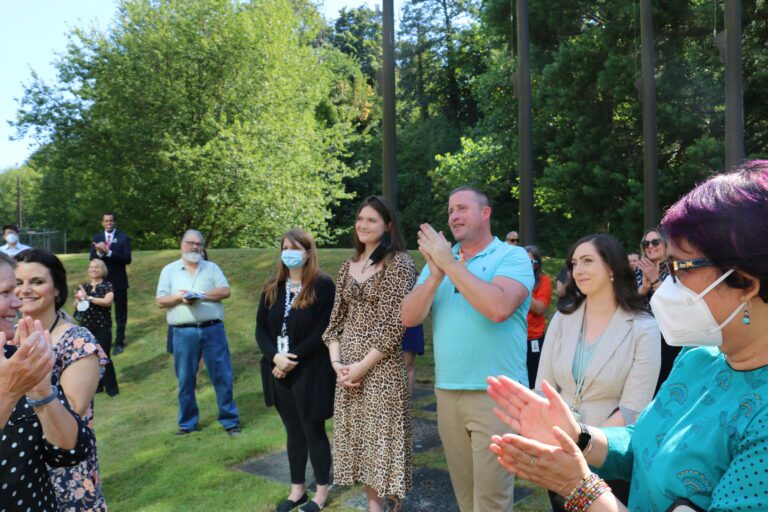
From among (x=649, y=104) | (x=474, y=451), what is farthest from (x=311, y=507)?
(x=649, y=104)

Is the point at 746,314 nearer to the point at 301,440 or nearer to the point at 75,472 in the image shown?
the point at 75,472

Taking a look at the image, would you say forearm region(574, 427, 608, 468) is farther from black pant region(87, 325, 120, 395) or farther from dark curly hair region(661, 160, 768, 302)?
black pant region(87, 325, 120, 395)

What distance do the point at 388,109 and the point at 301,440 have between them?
639 centimetres

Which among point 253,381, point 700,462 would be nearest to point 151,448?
point 253,381

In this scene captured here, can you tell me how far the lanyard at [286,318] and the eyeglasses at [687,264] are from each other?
3890 millimetres

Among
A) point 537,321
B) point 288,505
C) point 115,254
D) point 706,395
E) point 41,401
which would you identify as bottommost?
point 288,505

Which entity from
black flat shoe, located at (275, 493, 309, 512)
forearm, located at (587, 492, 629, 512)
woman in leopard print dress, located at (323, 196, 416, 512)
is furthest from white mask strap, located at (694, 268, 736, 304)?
black flat shoe, located at (275, 493, 309, 512)

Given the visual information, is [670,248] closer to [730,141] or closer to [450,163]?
[730,141]

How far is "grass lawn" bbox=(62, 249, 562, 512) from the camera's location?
5598 millimetres

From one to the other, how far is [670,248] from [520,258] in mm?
2139

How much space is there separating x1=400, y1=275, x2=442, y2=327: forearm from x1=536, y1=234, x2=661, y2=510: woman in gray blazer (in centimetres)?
75

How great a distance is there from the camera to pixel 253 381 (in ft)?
32.8

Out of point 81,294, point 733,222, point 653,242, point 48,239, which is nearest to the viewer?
point 733,222

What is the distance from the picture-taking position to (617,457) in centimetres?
211
